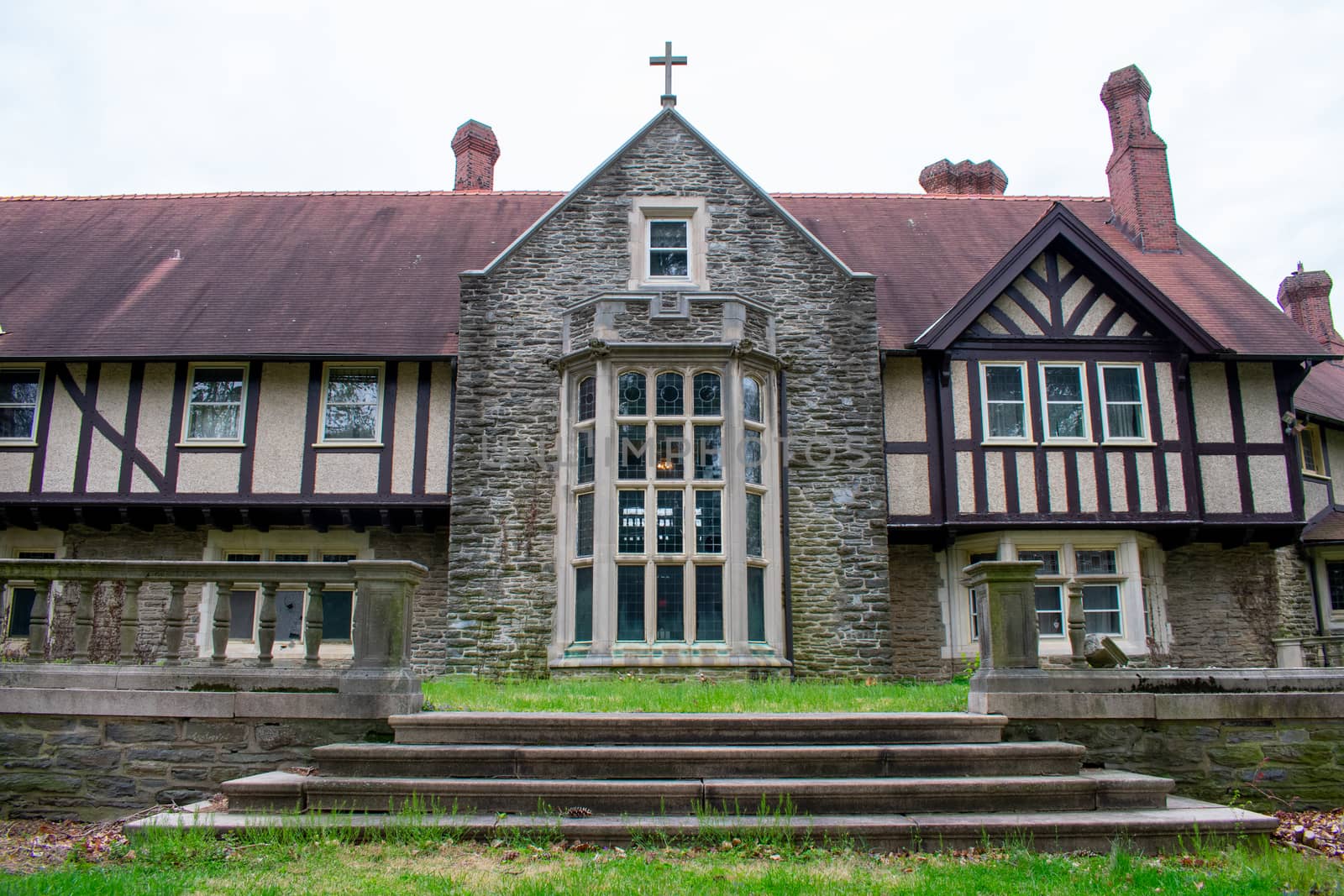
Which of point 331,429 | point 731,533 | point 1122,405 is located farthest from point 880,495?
point 331,429

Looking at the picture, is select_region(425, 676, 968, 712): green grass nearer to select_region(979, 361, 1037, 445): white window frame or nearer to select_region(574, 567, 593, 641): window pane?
select_region(574, 567, 593, 641): window pane

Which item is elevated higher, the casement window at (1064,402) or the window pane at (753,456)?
the casement window at (1064,402)

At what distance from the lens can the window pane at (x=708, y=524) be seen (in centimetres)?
1339

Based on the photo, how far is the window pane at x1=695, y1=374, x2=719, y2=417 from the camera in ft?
45.4

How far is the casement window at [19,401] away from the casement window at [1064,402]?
614 inches

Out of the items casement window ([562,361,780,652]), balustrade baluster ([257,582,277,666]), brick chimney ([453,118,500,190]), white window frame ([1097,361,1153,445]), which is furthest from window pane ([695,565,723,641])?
brick chimney ([453,118,500,190])

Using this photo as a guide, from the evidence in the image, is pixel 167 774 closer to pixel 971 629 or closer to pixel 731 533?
pixel 731 533

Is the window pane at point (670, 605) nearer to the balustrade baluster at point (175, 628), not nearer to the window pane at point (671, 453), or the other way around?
the window pane at point (671, 453)

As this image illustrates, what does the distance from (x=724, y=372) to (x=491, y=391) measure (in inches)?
134

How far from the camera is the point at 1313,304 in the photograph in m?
22.2

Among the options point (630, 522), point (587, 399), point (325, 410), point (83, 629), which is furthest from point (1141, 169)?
point (83, 629)

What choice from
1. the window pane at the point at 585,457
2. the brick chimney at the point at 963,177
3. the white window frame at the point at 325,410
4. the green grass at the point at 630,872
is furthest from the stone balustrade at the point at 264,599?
the brick chimney at the point at 963,177

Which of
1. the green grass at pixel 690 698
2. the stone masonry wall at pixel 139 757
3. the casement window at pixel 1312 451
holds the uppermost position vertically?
the casement window at pixel 1312 451

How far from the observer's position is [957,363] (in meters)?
15.8
